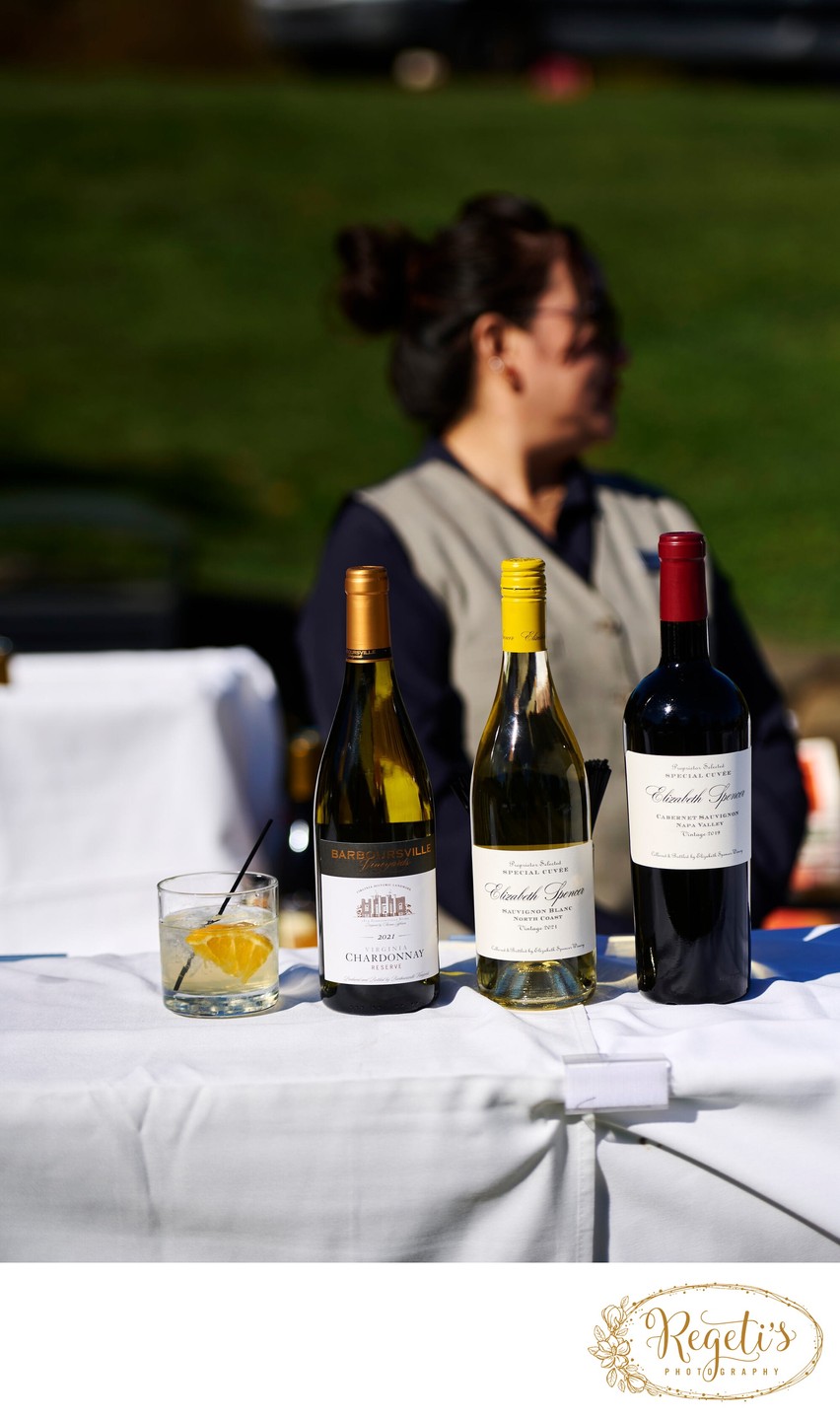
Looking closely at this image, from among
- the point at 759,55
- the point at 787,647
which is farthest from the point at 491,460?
the point at 759,55

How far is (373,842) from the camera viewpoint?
948 mm

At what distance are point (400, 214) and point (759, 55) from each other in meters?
4.14

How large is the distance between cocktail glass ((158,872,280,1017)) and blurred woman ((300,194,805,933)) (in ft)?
1.83

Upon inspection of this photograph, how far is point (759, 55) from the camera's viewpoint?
11.4 meters

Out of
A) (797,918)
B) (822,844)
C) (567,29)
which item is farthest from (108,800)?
(567,29)

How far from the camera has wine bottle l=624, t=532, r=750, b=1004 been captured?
3.11ft

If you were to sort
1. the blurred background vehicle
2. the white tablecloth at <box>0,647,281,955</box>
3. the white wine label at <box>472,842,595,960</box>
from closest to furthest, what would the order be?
the white wine label at <box>472,842,595,960</box> → the white tablecloth at <box>0,647,281,955</box> → the blurred background vehicle

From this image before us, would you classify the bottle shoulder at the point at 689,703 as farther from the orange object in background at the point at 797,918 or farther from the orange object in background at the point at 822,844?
the orange object in background at the point at 822,844

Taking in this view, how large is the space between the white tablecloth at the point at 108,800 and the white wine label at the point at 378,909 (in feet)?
4.88
